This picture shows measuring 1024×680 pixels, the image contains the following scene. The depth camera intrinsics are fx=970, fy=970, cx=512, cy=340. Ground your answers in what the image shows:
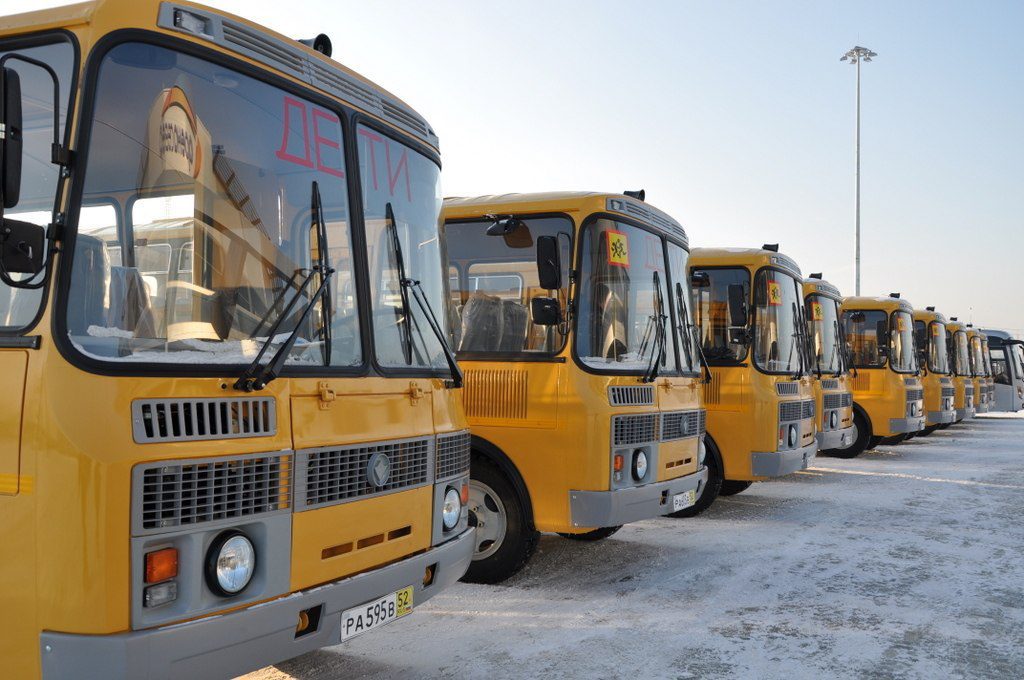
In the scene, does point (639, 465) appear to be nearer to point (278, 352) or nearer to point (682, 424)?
point (682, 424)

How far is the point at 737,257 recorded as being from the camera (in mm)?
10461

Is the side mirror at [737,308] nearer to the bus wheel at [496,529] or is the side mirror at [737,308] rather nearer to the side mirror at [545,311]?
the side mirror at [545,311]

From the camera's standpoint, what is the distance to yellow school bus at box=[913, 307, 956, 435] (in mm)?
19828

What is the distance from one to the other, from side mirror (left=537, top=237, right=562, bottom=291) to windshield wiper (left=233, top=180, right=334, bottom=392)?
2769 millimetres

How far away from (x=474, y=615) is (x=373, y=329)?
257 cm

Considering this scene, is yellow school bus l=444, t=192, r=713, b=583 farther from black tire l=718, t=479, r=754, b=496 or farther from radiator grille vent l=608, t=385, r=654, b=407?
black tire l=718, t=479, r=754, b=496

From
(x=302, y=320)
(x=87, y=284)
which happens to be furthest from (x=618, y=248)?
(x=87, y=284)

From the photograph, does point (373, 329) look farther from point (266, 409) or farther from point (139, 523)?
point (139, 523)

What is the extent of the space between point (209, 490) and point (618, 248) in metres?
4.35

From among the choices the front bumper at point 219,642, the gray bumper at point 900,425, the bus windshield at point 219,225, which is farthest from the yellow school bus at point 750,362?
the front bumper at point 219,642

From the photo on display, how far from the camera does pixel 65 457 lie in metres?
3.06

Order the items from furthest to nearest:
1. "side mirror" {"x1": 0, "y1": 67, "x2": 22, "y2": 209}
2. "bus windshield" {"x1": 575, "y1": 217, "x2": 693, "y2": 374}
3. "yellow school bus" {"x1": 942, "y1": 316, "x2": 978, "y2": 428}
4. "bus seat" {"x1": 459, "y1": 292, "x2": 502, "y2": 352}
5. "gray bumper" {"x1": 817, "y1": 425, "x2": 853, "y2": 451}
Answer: "yellow school bus" {"x1": 942, "y1": 316, "x2": 978, "y2": 428} → "gray bumper" {"x1": 817, "y1": 425, "x2": 853, "y2": 451} → "bus seat" {"x1": 459, "y1": 292, "x2": 502, "y2": 352} → "bus windshield" {"x1": 575, "y1": 217, "x2": 693, "y2": 374} → "side mirror" {"x1": 0, "y1": 67, "x2": 22, "y2": 209}

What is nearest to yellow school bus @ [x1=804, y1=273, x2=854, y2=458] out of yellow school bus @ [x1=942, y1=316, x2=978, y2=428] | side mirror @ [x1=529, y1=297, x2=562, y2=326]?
side mirror @ [x1=529, y1=297, x2=562, y2=326]

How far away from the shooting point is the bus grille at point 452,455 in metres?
4.67
